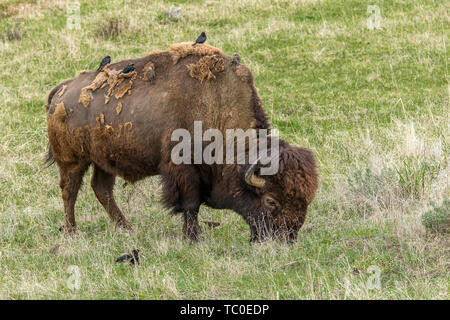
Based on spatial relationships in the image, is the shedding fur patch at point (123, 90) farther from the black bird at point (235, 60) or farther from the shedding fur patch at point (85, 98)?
the black bird at point (235, 60)

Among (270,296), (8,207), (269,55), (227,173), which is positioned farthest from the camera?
(269,55)

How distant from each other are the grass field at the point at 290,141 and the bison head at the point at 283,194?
0.26m

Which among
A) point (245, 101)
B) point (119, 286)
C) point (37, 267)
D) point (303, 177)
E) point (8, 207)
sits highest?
point (245, 101)

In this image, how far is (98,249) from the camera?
23.1 feet

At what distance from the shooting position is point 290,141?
1107 cm

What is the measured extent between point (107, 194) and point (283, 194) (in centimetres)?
286

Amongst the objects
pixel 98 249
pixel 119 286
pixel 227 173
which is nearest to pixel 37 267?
pixel 98 249

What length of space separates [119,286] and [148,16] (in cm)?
1224

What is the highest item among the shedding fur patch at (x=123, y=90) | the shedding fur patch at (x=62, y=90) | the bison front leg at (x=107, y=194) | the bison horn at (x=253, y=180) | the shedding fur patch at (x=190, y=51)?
the shedding fur patch at (x=190, y=51)

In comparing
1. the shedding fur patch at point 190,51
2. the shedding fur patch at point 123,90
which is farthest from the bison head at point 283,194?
the shedding fur patch at point 123,90

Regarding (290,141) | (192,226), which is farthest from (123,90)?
(290,141)

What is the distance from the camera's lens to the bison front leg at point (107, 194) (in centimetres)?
846

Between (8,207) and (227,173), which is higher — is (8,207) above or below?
below

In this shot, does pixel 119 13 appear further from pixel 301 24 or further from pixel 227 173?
pixel 227 173
